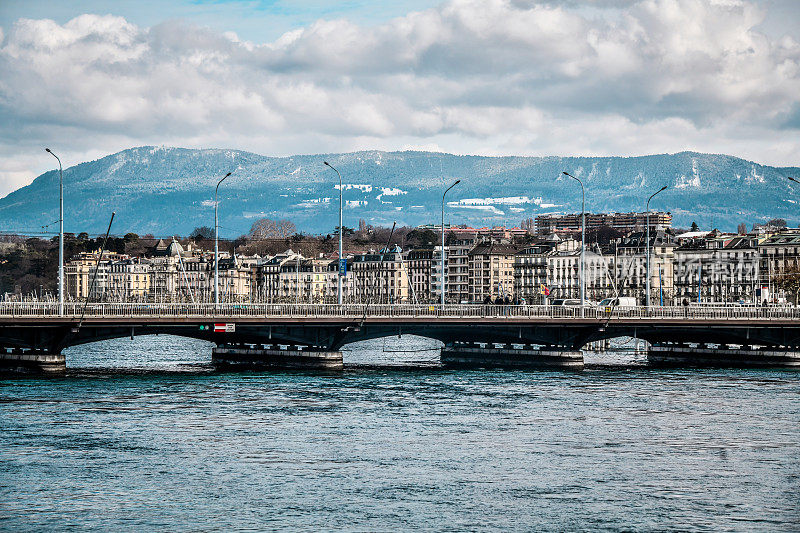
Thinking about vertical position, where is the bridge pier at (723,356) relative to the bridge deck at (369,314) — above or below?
below

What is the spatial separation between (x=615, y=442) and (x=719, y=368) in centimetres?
5484

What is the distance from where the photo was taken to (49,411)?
261ft

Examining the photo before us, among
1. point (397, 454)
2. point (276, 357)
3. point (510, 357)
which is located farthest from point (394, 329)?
point (397, 454)

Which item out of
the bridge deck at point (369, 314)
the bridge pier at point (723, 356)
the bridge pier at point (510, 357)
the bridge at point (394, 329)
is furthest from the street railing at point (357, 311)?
the bridge pier at point (510, 357)

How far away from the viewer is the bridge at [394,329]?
10719cm

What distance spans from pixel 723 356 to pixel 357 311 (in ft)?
124

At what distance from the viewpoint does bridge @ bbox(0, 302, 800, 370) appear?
10719cm

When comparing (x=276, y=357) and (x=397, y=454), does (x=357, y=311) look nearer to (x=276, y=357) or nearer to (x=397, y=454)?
(x=276, y=357)

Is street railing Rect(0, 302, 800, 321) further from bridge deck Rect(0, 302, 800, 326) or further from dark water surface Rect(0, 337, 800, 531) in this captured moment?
dark water surface Rect(0, 337, 800, 531)

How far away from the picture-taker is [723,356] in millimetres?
128500

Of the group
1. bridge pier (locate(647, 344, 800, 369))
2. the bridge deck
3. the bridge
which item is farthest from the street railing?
bridge pier (locate(647, 344, 800, 369))

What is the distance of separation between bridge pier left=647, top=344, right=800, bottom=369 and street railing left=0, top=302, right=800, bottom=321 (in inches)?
135

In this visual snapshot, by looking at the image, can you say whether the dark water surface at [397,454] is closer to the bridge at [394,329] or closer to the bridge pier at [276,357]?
the bridge at [394,329]

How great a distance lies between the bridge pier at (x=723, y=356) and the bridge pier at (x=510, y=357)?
12.0 metres
